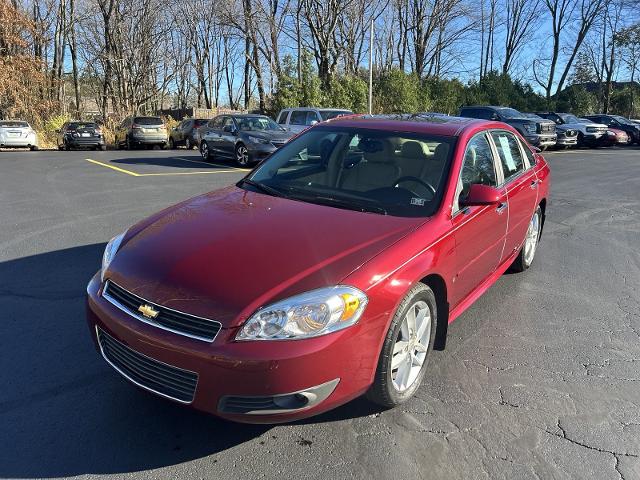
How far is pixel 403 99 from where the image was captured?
1253 inches

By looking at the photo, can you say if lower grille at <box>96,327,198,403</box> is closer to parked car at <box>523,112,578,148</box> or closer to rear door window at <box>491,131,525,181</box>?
rear door window at <box>491,131,525,181</box>

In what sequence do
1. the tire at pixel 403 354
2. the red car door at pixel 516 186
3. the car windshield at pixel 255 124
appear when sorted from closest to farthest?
the tire at pixel 403 354, the red car door at pixel 516 186, the car windshield at pixel 255 124

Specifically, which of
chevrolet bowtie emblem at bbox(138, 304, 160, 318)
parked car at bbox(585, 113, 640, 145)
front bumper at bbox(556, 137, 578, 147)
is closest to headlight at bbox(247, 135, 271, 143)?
chevrolet bowtie emblem at bbox(138, 304, 160, 318)

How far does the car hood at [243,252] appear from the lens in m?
2.46

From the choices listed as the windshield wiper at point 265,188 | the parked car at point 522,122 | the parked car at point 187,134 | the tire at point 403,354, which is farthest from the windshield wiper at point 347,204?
the parked car at point 187,134

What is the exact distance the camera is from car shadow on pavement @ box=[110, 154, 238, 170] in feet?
50.3

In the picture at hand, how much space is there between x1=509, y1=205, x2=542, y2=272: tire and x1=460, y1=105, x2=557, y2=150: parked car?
17367 mm

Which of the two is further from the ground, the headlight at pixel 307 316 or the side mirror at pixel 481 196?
the side mirror at pixel 481 196

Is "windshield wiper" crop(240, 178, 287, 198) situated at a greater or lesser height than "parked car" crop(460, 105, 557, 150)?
lesser

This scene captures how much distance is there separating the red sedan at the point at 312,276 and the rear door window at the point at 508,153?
1.03 feet

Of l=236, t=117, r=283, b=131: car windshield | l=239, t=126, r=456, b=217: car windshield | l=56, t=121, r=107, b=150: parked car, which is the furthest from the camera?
l=56, t=121, r=107, b=150: parked car

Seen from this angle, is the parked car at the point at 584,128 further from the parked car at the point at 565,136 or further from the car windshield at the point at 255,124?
the car windshield at the point at 255,124

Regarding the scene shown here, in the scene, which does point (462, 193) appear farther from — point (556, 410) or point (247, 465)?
point (247, 465)

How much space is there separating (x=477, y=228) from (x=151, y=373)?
2.34m
